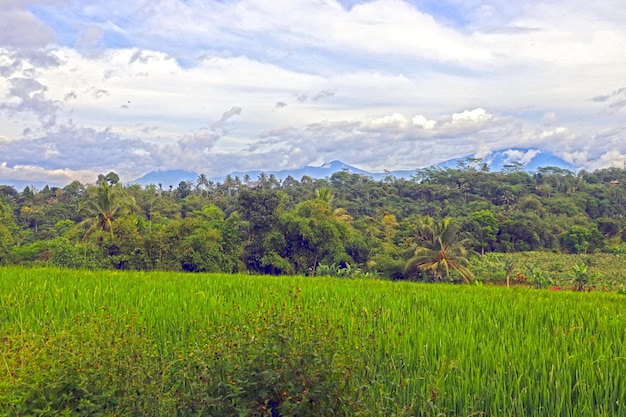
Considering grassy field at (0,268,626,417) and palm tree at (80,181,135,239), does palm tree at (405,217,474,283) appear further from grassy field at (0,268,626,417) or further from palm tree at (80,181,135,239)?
grassy field at (0,268,626,417)

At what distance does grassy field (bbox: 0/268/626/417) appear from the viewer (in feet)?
9.72

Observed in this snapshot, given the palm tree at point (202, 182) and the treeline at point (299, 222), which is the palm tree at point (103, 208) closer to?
the treeline at point (299, 222)

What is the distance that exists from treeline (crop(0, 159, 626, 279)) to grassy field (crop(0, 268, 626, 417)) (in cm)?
1692

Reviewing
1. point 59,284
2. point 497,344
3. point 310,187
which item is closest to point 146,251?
point 59,284

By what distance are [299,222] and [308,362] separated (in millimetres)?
33943

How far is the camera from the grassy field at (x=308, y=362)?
2.96m

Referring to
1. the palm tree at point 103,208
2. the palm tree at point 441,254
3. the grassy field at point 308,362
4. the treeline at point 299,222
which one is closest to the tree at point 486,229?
the treeline at point 299,222

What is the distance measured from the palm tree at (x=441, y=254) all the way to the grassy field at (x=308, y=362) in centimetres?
2674

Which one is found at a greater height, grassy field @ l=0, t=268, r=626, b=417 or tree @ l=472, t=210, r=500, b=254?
grassy field @ l=0, t=268, r=626, b=417

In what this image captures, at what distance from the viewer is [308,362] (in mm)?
3104

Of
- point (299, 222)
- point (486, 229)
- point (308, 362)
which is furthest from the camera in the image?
point (486, 229)

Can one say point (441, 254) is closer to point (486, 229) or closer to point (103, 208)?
point (486, 229)

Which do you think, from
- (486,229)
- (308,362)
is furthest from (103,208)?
(486,229)

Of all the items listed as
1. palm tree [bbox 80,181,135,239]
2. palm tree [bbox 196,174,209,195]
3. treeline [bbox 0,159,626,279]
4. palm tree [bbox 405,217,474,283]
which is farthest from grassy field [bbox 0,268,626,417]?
palm tree [bbox 196,174,209,195]
